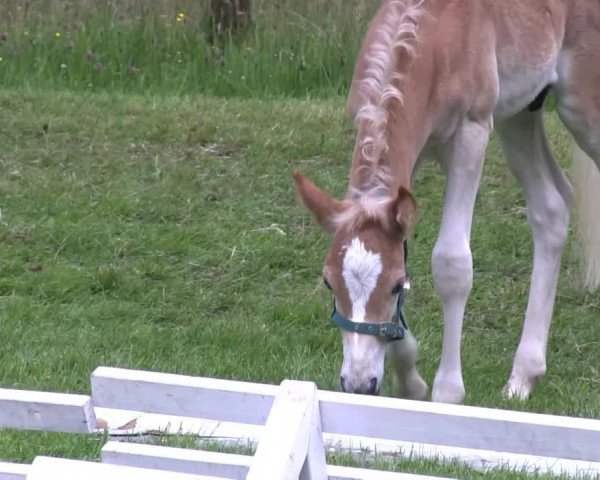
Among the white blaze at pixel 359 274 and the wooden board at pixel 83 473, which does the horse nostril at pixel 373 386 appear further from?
the wooden board at pixel 83 473

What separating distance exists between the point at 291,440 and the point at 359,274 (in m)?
1.50

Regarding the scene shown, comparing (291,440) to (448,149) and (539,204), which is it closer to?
(448,149)

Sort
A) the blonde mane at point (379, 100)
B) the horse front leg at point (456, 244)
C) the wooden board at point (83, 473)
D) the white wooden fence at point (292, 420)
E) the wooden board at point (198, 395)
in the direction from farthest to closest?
the horse front leg at point (456, 244) → the blonde mane at point (379, 100) → the wooden board at point (198, 395) → the white wooden fence at point (292, 420) → the wooden board at point (83, 473)

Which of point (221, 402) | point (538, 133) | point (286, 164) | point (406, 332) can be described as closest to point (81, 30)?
point (286, 164)

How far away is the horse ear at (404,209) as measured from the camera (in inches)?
163

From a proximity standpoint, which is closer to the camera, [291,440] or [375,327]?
[291,440]

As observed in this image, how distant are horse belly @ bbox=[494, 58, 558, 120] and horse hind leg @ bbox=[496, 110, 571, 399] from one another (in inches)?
13.4

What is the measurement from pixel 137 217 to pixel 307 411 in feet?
14.3

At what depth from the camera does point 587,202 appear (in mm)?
6027

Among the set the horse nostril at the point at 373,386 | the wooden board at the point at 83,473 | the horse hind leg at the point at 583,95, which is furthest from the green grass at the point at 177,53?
the wooden board at the point at 83,473

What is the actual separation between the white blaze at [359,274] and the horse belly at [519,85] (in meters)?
1.22

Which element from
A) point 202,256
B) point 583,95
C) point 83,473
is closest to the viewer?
point 83,473

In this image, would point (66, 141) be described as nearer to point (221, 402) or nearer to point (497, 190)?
point (497, 190)

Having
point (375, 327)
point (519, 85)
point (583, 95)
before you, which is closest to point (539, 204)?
point (583, 95)
